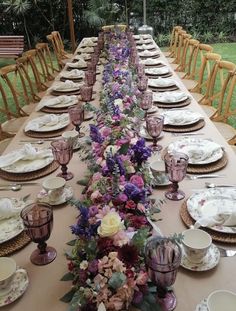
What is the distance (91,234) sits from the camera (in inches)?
34.5

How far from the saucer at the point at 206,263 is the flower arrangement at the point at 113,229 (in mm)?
131

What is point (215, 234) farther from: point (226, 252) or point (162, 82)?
point (162, 82)

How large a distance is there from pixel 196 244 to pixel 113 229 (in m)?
0.29

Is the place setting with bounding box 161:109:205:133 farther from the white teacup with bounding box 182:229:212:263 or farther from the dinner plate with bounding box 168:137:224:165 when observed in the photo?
the white teacup with bounding box 182:229:212:263

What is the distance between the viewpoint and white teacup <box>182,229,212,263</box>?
0.97m

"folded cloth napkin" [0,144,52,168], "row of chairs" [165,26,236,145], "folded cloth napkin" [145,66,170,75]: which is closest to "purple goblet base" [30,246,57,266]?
"folded cloth napkin" [0,144,52,168]

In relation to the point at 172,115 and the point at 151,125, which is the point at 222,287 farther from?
the point at 172,115

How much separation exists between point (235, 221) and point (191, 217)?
0.43 feet

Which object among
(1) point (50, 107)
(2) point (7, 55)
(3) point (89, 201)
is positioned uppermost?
(3) point (89, 201)

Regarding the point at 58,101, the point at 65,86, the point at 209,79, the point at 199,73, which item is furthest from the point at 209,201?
the point at 199,73

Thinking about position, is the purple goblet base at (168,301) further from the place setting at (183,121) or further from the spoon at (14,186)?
the place setting at (183,121)

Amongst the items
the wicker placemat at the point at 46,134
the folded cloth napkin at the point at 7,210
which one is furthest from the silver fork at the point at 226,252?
the wicker placemat at the point at 46,134

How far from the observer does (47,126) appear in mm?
2010

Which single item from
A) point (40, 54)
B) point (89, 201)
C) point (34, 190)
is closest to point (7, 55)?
point (40, 54)
